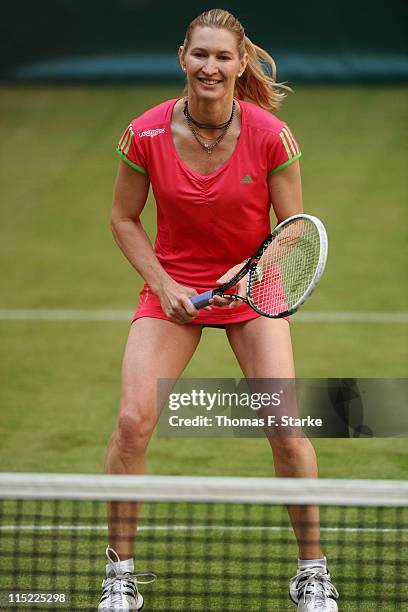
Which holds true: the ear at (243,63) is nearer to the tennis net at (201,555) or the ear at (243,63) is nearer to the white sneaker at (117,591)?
the tennis net at (201,555)

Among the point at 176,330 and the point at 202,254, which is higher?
the point at 202,254

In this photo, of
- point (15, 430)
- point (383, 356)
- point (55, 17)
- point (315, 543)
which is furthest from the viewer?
point (55, 17)

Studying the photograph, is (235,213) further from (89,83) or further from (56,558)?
(89,83)

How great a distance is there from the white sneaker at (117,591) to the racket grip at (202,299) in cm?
93

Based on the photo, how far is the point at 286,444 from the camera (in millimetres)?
3918

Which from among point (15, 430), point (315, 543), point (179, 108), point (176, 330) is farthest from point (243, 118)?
point (15, 430)

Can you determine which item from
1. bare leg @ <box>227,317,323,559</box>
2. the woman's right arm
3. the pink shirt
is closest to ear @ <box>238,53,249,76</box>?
the pink shirt

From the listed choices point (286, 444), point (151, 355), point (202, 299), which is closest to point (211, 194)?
point (202, 299)

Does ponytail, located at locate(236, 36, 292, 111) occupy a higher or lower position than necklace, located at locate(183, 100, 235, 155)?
higher

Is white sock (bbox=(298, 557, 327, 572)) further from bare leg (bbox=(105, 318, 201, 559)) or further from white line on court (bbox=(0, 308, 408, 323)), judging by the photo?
white line on court (bbox=(0, 308, 408, 323))

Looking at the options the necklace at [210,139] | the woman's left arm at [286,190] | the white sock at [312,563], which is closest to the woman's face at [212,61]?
the necklace at [210,139]

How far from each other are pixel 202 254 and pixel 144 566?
132 centimetres

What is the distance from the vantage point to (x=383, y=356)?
720 centimetres

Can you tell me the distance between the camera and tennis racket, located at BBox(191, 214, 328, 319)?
13.0ft
